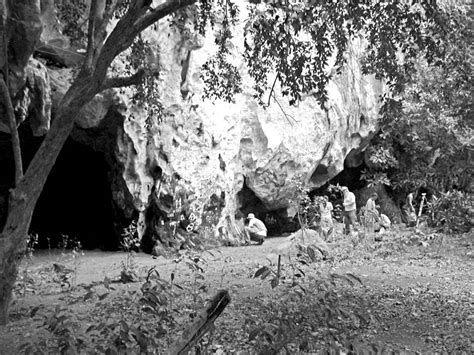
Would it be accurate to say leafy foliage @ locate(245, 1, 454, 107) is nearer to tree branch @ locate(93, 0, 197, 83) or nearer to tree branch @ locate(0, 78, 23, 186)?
tree branch @ locate(93, 0, 197, 83)

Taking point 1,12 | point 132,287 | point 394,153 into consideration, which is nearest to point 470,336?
point 132,287

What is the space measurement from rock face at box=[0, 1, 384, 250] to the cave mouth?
118cm

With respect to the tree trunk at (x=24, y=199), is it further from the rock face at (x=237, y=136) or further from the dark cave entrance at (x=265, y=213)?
the dark cave entrance at (x=265, y=213)

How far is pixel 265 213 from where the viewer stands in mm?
Answer: 19062

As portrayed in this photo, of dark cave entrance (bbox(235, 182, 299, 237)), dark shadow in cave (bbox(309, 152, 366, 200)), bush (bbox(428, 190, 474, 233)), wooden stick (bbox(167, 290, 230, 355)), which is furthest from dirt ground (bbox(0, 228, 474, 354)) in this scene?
dark shadow in cave (bbox(309, 152, 366, 200))

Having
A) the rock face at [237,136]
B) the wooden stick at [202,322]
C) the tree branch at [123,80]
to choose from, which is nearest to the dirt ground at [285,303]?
the wooden stick at [202,322]

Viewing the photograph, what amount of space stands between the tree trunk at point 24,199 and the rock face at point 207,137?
8.78 ft

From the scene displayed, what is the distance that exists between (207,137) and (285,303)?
10.4m

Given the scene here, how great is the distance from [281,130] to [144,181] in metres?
7.06

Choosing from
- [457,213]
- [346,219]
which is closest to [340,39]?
[457,213]

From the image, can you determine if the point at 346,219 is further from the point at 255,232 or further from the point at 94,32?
the point at 94,32

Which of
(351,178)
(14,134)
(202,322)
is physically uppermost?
(14,134)

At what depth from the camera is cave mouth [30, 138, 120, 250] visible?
13.1 meters

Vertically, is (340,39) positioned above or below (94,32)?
above
